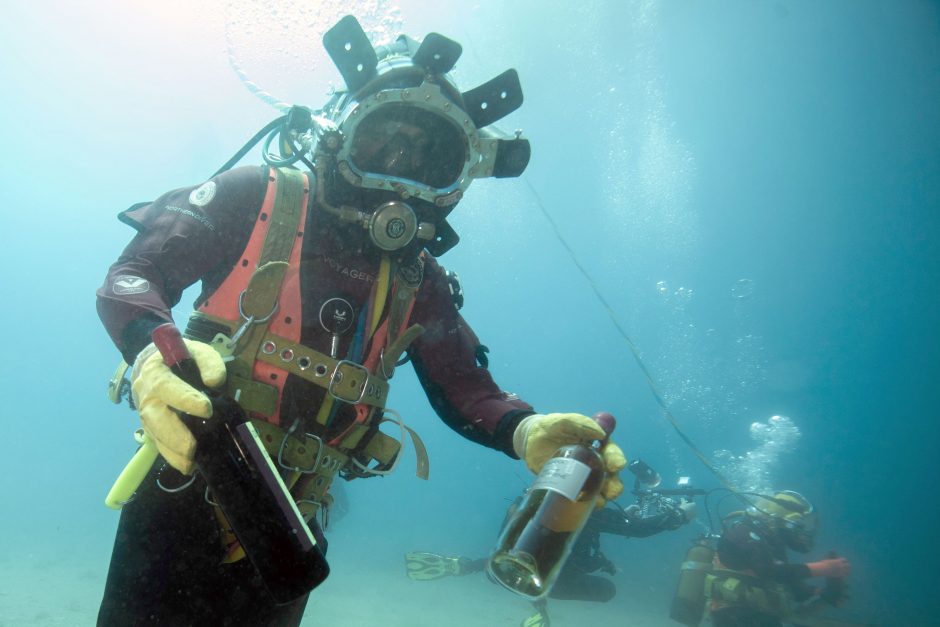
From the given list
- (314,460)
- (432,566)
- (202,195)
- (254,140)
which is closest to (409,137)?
(254,140)

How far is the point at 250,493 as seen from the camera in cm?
148

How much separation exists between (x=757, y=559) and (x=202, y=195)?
33.5 ft

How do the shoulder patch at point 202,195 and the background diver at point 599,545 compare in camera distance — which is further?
the background diver at point 599,545

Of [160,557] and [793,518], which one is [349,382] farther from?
[793,518]

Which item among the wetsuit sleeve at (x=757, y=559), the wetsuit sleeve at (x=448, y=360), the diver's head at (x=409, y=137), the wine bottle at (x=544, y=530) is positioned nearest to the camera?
the wine bottle at (x=544, y=530)

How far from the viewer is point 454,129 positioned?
10.2ft

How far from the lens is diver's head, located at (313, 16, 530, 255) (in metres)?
2.70

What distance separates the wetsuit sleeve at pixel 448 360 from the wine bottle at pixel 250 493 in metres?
1.60

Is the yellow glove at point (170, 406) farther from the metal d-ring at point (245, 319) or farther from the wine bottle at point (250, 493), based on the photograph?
the metal d-ring at point (245, 319)

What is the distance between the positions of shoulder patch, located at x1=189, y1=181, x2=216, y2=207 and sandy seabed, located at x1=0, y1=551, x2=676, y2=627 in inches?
480

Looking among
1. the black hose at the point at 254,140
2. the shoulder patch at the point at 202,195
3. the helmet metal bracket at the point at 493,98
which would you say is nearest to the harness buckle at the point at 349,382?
the shoulder patch at the point at 202,195

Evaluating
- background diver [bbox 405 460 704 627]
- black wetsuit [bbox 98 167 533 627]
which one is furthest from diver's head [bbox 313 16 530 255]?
background diver [bbox 405 460 704 627]

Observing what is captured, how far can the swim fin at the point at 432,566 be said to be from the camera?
39.3ft

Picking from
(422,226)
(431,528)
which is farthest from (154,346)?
(431,528)
